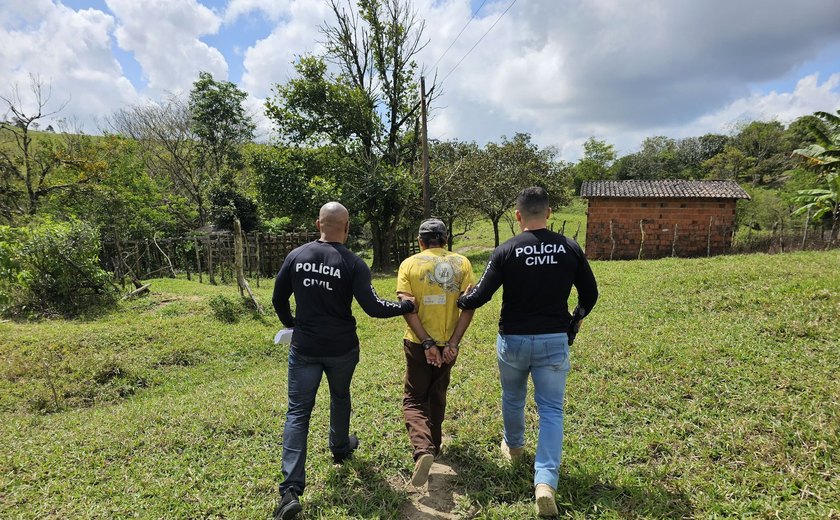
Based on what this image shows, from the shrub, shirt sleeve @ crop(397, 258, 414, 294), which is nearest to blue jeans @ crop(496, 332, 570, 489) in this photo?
shirt sleeve @ crop(397, 258, 414, 294)

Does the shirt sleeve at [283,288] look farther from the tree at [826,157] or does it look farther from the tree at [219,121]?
the tree at [219,121]

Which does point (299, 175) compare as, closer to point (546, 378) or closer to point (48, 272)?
point (48, 272)

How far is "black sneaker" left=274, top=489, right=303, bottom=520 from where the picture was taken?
252cm

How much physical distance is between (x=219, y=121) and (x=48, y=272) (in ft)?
64.6

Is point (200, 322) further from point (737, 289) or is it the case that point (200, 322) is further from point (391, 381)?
point (737, 289)

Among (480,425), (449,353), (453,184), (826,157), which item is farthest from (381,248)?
(826,157)

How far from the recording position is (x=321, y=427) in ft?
12.6

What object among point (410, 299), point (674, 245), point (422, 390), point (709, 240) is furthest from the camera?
point (674, 245)

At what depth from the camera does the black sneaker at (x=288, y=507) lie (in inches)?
99.3

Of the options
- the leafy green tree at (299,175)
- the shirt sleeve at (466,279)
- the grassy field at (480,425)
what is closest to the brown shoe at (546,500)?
the grassy field at (480,425)

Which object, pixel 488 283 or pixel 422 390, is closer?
pixel 488 283

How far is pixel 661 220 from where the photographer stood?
54.3 ft

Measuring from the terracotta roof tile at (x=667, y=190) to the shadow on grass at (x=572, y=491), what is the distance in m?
15.2

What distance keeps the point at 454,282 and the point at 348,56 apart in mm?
17679
